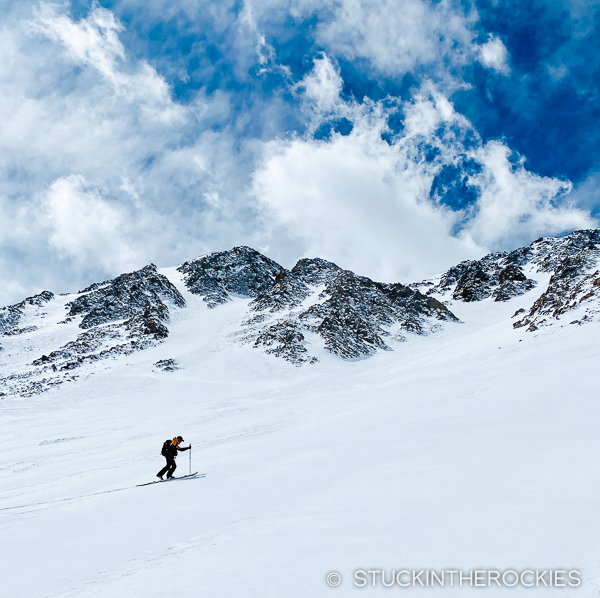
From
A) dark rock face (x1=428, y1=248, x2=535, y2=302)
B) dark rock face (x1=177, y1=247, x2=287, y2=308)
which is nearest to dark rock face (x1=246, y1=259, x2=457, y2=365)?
dark rock face (x1=177, y1=247, x2=287, y2=308)

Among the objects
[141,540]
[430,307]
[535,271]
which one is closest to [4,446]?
[141,540]

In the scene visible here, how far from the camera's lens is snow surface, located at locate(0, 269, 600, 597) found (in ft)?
15.2

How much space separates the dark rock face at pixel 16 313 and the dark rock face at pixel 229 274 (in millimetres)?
33235

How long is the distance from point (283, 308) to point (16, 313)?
57.6 m

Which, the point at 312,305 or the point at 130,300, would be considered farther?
the point at 130,300

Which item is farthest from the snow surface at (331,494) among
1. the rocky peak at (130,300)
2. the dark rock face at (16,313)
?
the dark rock face at (16,313)

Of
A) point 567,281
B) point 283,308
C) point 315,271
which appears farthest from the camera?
point 315,271

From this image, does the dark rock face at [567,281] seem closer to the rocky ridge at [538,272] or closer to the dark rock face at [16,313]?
the rocky ridge at [538,272]

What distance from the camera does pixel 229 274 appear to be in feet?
338

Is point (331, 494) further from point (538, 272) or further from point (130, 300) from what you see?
point (538, 272)

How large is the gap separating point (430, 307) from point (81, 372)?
64383 millimetres

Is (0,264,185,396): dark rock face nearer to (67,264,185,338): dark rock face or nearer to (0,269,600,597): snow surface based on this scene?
(67,264,185,338): dark rock face

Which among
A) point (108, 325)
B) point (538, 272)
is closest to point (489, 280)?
point (538, 272)

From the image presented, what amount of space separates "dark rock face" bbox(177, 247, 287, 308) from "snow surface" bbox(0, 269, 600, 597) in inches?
2809
